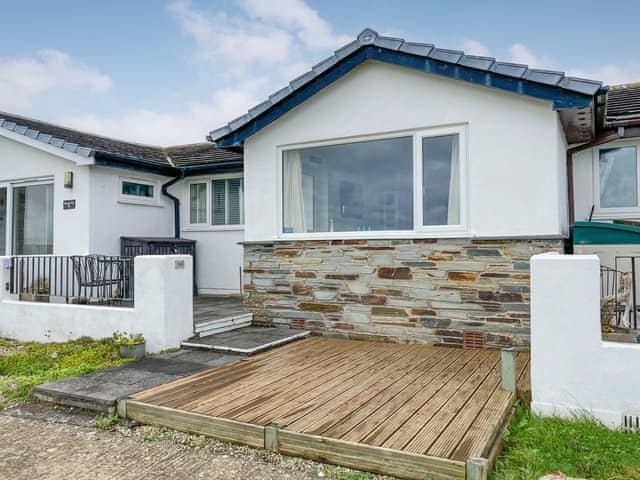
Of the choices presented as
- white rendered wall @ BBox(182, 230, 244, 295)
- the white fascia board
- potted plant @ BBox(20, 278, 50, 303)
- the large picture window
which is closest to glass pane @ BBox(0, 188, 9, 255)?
the white fascia board

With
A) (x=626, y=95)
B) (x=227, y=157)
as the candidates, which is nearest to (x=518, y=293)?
(x=626, y=95)

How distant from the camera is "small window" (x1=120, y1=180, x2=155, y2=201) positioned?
10.3 metres

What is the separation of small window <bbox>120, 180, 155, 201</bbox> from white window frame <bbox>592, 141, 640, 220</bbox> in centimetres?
929

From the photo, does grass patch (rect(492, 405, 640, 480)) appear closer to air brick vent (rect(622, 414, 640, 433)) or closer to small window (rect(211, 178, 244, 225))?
air brick vent (rect(622, 414, 640, 433))

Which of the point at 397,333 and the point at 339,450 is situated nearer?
the point at 339,450

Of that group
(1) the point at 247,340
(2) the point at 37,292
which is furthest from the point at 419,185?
(2) the point at 37,292

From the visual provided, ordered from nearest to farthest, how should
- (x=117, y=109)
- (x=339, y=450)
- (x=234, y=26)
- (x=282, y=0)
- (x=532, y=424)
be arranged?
(x=339, y=450)
(x=532, y=424)
(x=282, y=0)
(x=234, y=26)
(x=117, y=109)

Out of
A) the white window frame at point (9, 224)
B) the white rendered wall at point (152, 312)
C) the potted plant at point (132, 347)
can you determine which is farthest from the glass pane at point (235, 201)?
the potted plant at point (132, 347)

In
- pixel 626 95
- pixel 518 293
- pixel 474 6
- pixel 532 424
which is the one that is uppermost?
pixel 474 6

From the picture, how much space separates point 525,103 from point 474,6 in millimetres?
7236

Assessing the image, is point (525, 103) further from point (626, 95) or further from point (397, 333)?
point (626, 95)

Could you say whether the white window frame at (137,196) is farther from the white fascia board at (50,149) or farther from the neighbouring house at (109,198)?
the white fascia board at (50,149)

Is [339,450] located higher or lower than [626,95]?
lower

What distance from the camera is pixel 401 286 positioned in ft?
21.2
